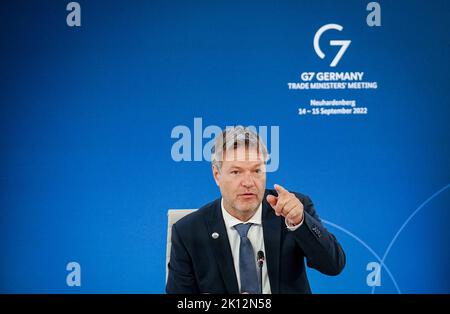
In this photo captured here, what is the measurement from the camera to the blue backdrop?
143 inches

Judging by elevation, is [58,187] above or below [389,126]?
below

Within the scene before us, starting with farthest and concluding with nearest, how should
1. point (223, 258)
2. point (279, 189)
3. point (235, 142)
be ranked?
point (235, 142) < point (223, 258) < point (279, 189)

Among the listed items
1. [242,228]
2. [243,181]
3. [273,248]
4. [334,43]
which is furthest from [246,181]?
[334,43]

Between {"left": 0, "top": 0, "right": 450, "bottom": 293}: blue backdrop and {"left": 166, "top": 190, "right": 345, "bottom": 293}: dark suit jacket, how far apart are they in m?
0.18

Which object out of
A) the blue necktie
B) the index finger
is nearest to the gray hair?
the index finger

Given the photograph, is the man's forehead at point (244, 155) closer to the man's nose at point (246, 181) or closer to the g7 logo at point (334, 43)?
the man's nose at point (246, 181)

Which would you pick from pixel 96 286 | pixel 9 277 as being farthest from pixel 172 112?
pixel 9 277

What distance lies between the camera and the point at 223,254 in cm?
345

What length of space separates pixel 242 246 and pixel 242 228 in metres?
0.09

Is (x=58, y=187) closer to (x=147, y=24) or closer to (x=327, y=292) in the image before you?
(x=147, y=24)

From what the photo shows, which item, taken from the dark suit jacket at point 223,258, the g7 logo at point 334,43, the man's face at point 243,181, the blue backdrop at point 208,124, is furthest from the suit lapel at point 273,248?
the g7 logo at point 334,43

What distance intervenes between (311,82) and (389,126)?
0.48 metres

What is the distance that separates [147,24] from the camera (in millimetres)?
3652

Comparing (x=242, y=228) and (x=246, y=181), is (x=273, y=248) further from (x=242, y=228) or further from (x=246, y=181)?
(x=246, y=181)
